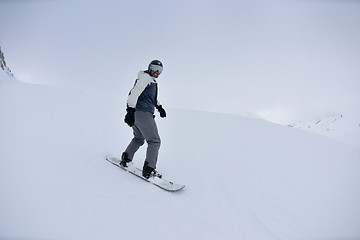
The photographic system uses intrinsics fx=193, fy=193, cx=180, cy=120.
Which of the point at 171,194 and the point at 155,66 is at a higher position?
the point at 155,66

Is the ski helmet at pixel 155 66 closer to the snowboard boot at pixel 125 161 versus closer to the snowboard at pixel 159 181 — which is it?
the snowboard boot at pixel 125 161

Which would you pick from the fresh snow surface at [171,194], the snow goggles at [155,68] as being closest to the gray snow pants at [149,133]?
the fresh snow surface at [171,194]

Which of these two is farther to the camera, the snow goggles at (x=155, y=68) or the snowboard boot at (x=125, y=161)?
the snowboard boot at (x=125, y=161)

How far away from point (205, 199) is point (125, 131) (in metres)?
4.25

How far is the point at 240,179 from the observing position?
3.39 meters

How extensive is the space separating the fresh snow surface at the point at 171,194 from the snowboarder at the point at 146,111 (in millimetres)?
379

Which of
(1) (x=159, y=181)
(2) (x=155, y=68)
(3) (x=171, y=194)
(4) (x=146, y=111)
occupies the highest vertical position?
(2) (x=155, y=68)

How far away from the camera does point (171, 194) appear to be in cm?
276

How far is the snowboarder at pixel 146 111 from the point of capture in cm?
312

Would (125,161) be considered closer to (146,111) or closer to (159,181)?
(159,181)

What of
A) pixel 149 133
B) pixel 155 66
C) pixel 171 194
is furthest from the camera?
pixel 155 66

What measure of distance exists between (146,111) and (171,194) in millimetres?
1387

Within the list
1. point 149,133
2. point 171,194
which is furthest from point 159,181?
point 149,133

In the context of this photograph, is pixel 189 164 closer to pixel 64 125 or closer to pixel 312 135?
pixel 64 125
